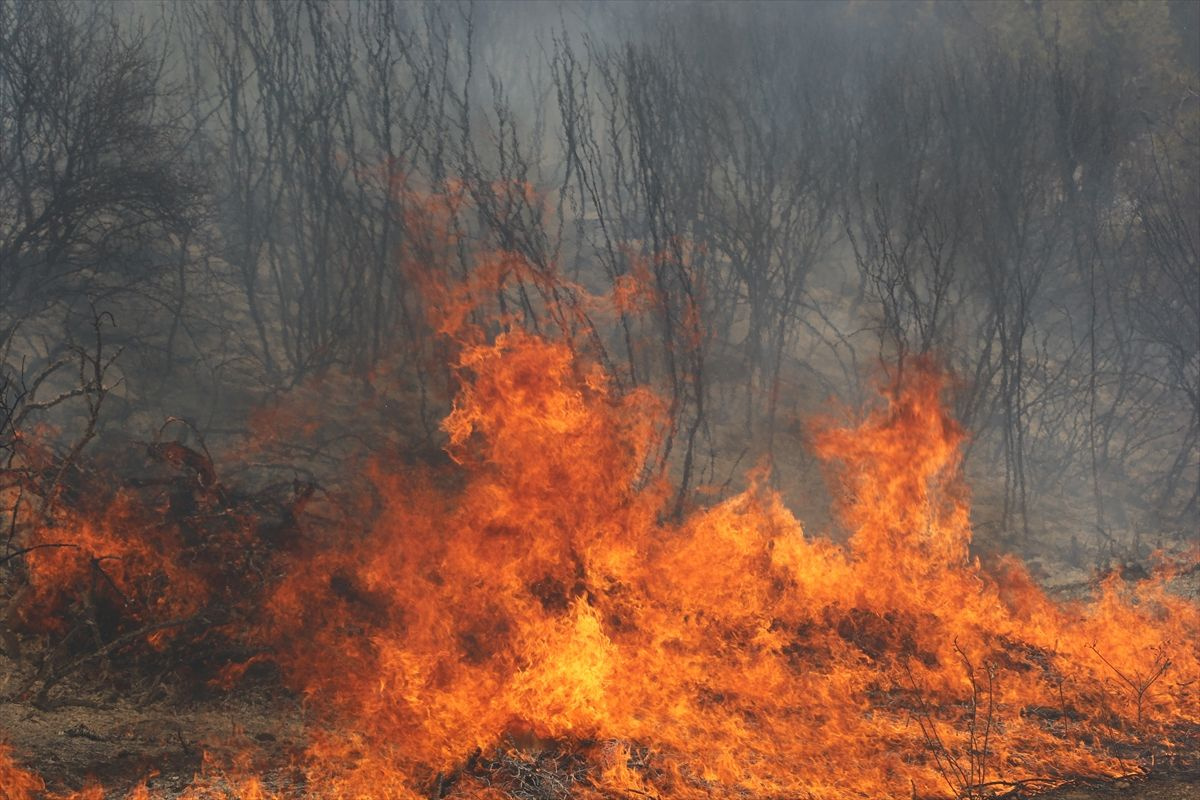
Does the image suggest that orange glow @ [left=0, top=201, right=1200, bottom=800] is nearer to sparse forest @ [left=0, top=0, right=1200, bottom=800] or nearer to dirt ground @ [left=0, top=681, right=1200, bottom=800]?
sparse forest @ [left=0, top=0, right=1200, bottom=800]

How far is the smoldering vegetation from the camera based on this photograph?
13094 millimetres

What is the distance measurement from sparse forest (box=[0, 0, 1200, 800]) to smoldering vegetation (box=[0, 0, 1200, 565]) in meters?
0.14

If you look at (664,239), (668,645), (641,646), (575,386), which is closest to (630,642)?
(641,646)

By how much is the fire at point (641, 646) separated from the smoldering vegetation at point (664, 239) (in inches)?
115

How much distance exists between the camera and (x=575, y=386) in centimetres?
1024

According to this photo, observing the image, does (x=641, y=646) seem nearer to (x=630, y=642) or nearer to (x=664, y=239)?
(x=630, y=642)

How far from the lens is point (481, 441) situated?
13875 mm

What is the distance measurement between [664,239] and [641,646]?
610 cm

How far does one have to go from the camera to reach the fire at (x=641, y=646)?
19.7ft

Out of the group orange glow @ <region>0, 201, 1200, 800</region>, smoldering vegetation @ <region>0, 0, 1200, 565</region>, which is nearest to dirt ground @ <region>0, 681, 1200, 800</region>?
orange glow @ <region>0, 201, 1200, 800</region>

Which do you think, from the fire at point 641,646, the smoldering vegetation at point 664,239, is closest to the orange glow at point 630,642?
the fire at point 641,646

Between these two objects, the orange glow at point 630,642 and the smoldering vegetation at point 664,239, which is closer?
the orange glow at point 630,642

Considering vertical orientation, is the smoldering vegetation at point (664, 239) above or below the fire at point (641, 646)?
above

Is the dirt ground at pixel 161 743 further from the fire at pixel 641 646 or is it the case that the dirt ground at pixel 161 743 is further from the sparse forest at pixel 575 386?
the fire at pixel 641 646
